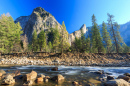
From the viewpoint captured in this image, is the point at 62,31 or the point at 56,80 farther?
the point at 62,31

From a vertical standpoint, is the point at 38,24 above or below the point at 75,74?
above

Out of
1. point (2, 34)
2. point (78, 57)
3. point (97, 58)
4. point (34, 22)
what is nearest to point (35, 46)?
point (2, 34)

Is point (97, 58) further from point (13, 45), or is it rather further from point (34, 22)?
point (34, 22)

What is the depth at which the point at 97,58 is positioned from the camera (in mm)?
23812

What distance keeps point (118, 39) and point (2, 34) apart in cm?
4315

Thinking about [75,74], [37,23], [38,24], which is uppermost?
[37,23]

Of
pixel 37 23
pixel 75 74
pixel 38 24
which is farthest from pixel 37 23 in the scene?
pixel 75 74

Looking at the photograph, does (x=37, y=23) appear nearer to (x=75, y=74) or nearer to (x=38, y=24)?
(x=38, y=24)

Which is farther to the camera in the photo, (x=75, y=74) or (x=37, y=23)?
(x=37, y=23)

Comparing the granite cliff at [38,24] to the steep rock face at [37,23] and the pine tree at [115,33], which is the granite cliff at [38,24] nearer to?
the steep rock face at [37,23]

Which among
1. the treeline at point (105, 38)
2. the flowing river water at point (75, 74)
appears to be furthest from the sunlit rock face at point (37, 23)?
the flowing river water at point (75, 74)

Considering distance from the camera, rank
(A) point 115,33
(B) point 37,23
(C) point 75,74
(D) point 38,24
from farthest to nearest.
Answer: (B) point 37,23 < (D) point 38,24 < (A) point 115,33 < (C) point 75,74

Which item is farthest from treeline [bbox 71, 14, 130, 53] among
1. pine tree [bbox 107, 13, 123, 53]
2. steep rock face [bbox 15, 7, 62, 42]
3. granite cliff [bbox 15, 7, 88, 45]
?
steep rock face [bbox 15, 7, 62, 42]

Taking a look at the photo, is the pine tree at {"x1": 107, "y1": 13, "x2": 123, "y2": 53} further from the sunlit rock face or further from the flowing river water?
the sunlit rock face
